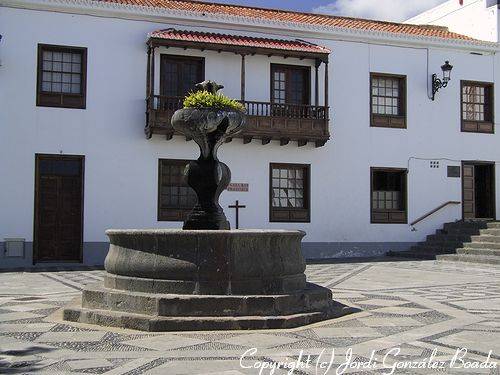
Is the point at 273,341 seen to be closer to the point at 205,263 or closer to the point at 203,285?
the point at 203,285

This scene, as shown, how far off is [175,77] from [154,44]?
47.3 inches

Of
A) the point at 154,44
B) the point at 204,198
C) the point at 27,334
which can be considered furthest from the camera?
the point at 154,44

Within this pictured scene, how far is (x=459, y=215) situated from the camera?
64.6 ft

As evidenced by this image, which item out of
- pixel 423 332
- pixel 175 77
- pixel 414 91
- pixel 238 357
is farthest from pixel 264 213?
pixel 238 357

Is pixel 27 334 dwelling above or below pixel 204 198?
below

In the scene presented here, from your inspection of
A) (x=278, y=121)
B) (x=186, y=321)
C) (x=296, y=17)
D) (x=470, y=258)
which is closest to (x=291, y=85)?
(x=278, y=121)

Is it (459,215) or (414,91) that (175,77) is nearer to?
(414,91)

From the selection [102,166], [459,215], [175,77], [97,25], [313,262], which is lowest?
[313,262]

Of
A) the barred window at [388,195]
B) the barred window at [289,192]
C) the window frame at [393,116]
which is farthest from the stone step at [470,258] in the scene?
the window frame at [393,116]

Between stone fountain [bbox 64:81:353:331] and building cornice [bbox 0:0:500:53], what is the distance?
10154 mm

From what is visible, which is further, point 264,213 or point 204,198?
point 264,213

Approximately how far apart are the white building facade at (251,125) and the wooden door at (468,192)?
4cm

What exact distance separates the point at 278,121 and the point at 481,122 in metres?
7.26

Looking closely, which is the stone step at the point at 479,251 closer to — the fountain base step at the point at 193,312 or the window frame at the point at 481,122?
the window frame at the point at 481,122
